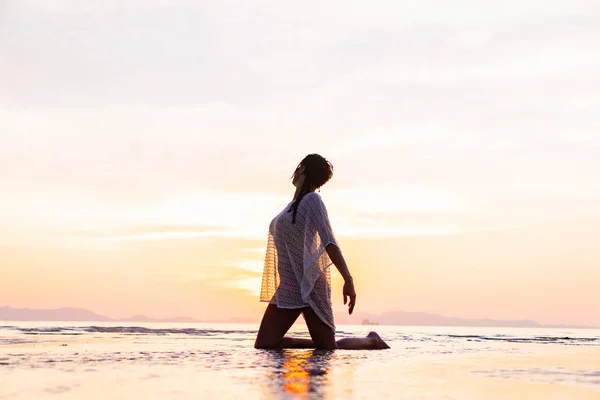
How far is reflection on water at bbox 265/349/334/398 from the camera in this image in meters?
3.79

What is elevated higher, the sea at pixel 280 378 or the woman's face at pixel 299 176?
the woman's face at pixel 299 176

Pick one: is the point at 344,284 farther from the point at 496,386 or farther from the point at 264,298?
the point at 496,386

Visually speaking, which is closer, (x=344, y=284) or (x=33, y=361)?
(x=33, y=361)

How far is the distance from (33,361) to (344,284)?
3.50 meters

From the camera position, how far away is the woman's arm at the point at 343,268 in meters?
7.65

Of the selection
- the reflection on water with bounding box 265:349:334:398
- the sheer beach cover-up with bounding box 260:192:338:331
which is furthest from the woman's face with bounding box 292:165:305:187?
the reflection on water with bounding box 265:349:334:398

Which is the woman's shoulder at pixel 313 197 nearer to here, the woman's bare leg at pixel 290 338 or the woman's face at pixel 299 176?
the woman's face at pixel 299 176

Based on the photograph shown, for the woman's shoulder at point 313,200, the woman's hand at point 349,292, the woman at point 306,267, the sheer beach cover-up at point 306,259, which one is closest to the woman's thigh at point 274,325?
the woman at point 306,267

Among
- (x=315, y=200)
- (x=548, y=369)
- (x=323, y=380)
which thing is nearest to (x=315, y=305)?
(x=315, y=200)

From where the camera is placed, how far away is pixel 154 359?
20.8 feet

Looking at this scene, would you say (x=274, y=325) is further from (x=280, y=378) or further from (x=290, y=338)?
(x=280, y=378)

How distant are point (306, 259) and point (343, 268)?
478 mm

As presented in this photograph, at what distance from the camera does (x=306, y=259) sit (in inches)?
317

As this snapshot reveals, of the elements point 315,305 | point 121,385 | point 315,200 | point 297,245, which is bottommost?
point 121,385
